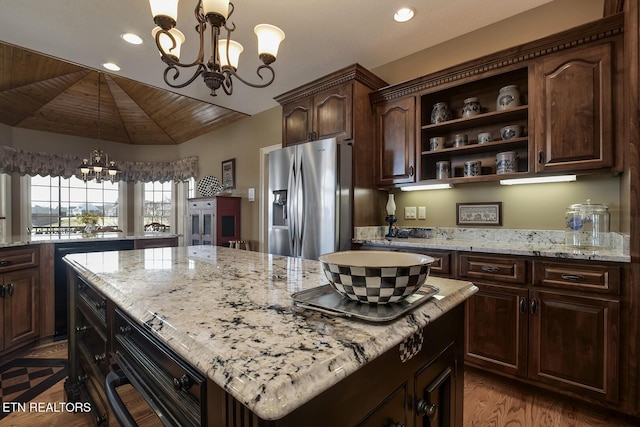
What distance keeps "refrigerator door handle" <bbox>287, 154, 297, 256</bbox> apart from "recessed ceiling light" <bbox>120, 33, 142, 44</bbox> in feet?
5.22

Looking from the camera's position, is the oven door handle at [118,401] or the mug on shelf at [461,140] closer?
the oven door handle at [118,401]

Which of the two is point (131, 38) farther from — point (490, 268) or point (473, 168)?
point (490, 268)

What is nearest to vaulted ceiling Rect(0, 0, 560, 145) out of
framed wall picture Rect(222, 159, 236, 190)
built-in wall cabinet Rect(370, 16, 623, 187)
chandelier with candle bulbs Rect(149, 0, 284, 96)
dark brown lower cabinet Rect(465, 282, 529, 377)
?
built-in wall cabinet Rect(370, 16, 623, 187)

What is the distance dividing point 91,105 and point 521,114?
18.8 ft

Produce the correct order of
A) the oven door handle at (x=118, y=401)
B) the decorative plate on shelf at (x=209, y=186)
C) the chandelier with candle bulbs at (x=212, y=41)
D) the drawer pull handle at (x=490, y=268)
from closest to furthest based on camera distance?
the oven door handle at (x=118, y=401) < the chandelier with candle bulbs at (x=212, y=41) < the drawer pull handle at (x=490, y=268) < the decorative plate on shelf at (x=209, y=186)

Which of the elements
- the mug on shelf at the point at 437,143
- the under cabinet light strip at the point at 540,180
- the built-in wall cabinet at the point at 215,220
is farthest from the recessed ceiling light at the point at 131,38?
the under cabinet light strip at the point at 540,180

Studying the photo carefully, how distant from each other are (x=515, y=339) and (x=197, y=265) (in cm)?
187

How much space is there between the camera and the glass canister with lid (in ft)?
6.28

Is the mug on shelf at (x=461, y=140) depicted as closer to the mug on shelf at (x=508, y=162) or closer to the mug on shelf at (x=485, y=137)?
the mug on shelf at (x=485, y=137)

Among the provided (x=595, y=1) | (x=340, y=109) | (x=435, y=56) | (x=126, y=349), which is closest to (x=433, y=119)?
(x=435, y=56)

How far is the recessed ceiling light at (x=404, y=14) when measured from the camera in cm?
216

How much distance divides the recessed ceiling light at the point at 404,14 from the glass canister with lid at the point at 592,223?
1.73m

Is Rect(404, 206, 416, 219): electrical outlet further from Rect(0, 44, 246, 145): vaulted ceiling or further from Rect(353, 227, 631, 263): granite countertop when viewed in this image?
Rect(0, 44, 246, 145): vaulted ceiling

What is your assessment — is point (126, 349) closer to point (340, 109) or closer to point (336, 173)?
point (336, 173)
